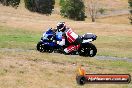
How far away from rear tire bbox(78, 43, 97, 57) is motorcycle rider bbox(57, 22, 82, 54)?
1.03 ft

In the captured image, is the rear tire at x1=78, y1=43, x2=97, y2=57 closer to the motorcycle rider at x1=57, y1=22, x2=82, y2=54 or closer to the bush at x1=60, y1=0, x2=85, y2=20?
the motorcycle rider at x1=57, y1=22, x2=82, y2=54

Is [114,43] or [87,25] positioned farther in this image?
[87,25]

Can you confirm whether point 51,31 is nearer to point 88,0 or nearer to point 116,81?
point 116,81

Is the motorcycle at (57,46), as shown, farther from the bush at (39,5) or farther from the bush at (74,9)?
the bush at (39,5)

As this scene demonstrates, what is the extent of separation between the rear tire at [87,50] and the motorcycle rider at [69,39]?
0.31 meters

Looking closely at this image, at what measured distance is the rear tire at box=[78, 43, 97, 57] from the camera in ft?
85.0

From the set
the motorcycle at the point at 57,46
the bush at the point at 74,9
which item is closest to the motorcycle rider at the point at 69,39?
the motorcycle at the point at 57,46

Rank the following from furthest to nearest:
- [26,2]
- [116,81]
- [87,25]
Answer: [26,2], [87,25], [116,81]

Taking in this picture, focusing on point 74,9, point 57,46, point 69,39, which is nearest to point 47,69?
point 69,39

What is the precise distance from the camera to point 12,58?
23.6 metres

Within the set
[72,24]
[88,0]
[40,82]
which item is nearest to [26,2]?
[72,24]

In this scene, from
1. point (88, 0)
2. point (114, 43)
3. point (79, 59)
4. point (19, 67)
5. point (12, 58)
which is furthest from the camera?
point (88, 0)

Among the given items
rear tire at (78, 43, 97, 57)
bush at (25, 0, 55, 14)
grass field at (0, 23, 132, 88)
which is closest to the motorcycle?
rear tire at (78, 43, 97, 57)

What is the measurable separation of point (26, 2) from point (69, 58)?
89.3 meters
